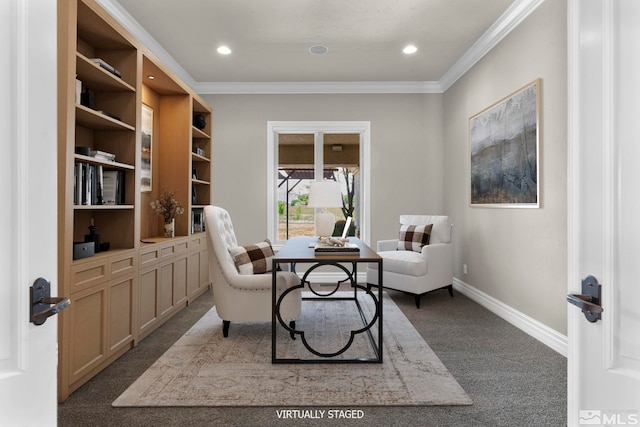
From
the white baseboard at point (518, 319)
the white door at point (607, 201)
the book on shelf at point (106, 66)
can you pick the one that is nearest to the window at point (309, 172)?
the white baseboard at point (518, 319)

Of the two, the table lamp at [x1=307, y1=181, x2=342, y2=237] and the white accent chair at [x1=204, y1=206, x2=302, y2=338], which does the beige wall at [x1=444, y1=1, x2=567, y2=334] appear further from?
the white accent chair at [x1=204, y1=206, x2=302, y2=338]

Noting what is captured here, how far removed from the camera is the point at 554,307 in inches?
108

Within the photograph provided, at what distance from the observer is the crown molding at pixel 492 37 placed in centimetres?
302

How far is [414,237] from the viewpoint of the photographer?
421 cm

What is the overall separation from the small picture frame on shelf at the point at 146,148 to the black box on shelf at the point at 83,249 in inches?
57.6

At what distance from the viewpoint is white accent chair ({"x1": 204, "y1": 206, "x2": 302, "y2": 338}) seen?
8.87 ft

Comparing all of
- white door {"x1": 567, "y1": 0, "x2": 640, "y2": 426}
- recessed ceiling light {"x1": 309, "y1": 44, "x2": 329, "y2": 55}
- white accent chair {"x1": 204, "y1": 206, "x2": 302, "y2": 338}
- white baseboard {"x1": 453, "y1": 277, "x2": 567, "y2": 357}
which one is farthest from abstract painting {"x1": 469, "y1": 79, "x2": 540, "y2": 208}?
white door {"x1": 567, "y1": 0, "x2": 640, "y2": 426}

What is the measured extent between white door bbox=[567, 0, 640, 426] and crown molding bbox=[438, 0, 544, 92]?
9.14ft

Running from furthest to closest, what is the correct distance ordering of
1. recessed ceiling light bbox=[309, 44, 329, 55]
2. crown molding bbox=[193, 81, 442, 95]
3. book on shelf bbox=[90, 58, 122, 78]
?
crown molding bbox=[193, 81, 442, 95], recessed ceiling light bbox=[309, 44, 329, 55], book on shelf bbox=[90, 58, 122, 78]
